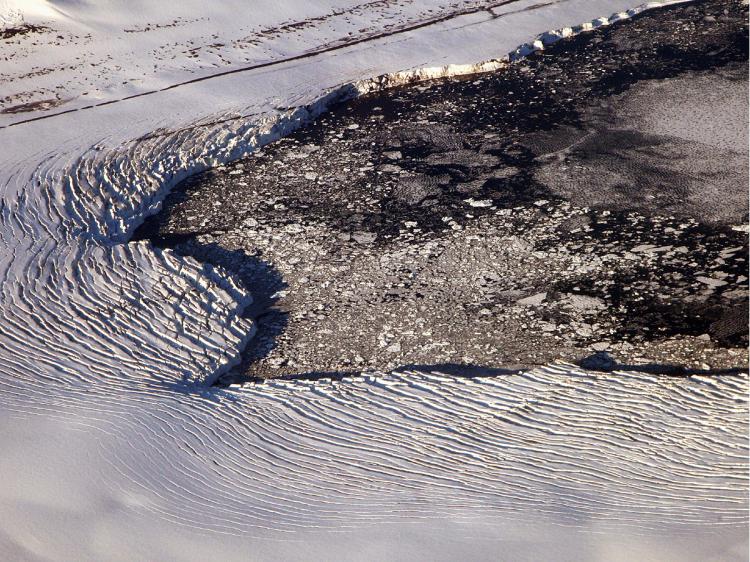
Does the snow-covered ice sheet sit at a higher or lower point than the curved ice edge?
lower

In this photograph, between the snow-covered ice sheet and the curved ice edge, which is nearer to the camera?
the snow-covered ice sheet

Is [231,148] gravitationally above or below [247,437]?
above

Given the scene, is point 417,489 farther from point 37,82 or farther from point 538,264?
point 37,82

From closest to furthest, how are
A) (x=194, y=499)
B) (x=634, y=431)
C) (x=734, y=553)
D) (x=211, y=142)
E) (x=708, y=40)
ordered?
(x=734, y=553) → (x=194, y=499) → (x=634, y=431) → (x=211, y=142) → (x=708, y=40)

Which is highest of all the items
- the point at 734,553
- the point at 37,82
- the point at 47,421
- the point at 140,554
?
the point at 37,82

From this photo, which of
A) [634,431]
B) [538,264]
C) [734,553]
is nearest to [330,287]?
Result: [538,264]
